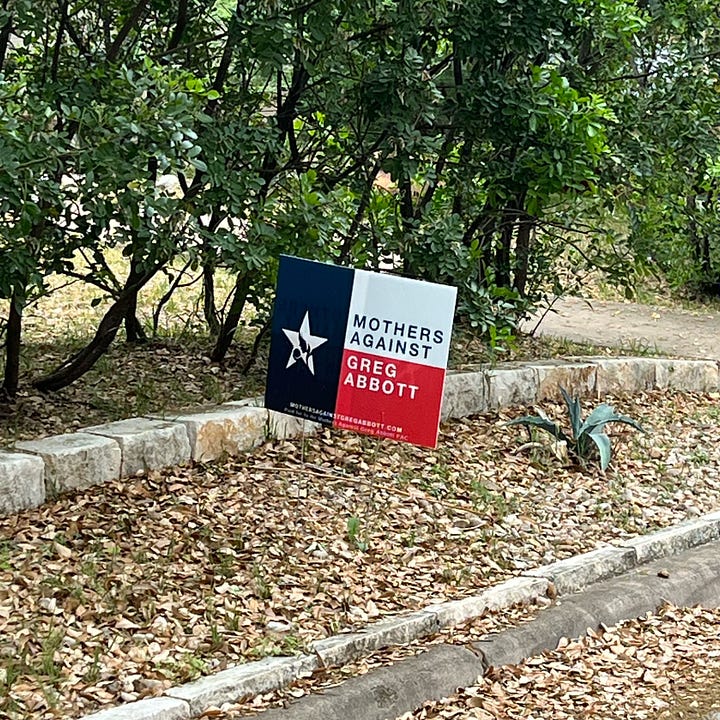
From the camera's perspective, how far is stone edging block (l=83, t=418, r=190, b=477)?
5.40m

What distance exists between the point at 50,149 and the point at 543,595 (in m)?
2.67

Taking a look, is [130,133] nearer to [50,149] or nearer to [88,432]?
[50,149]

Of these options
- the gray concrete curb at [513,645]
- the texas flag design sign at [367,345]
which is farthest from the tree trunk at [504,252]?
the texas flag design sign at [367,345]

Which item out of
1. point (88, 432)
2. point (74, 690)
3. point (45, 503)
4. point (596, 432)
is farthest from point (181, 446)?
point (596, 432)

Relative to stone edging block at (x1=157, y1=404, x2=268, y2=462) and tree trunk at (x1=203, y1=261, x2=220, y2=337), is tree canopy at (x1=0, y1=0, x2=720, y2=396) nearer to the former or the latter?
tree trunk at (x1=203, y1=261, x2=220, y2=337)

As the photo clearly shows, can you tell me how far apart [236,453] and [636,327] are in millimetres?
6515

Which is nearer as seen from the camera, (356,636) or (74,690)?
(74,690)

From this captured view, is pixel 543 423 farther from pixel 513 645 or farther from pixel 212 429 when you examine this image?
pixel 513 645

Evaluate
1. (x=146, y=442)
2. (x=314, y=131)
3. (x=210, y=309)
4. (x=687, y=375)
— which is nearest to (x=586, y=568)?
(x=146, y=442)

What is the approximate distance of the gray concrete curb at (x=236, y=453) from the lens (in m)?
4.04

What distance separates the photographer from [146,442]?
215 inches

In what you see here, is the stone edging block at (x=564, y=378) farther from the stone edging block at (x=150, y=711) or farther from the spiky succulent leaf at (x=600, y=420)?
the stone edging block at (x=150, y=711)

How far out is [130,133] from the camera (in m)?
4.59

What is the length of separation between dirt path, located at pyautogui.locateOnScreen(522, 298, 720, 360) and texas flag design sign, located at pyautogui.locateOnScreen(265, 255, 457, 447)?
4579 mm
